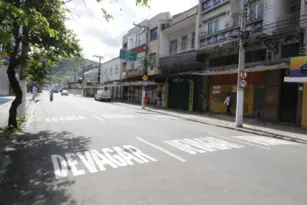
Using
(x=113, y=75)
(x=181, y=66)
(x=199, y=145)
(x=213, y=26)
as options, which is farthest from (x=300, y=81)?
(x=113, y=75)

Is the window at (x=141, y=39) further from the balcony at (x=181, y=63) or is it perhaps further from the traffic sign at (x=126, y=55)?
the balcony at (x=181, y=63)

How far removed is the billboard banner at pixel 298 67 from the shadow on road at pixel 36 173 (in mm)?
11734

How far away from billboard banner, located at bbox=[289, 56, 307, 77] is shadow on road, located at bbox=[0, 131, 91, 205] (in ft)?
38.5

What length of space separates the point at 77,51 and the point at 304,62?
11.6 meters

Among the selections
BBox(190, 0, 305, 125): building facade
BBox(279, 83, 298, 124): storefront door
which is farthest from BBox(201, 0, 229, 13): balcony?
BBox(279, 83, 298, 124): storefront door

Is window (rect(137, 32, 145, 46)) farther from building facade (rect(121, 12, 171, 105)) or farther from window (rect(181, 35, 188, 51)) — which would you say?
window (rect(181, 35, 188, 51))

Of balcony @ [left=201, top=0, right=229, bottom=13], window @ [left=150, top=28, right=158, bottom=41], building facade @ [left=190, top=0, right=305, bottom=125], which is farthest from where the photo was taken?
window @ [left=150, top=28, right=158, bottom=41]

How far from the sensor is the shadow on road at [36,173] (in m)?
3.89

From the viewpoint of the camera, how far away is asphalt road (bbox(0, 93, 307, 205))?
398cm

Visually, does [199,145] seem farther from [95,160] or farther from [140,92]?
[140,92]

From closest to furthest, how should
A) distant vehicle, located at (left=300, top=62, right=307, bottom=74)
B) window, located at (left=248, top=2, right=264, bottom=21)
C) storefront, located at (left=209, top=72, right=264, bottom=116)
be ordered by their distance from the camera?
distant vehicle, located at (left=300, top=62, right=307, bottom=74), window, located at (left=248, top=2, right=264, bottom=21), storefront, located at (left=209, top=72, right=264, bottom=116)

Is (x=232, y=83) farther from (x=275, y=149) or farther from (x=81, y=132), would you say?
(x=81, y=132)

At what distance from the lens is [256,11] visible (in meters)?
17.0

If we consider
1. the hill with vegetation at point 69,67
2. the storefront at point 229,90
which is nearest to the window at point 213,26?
the storefront at point 229,90
